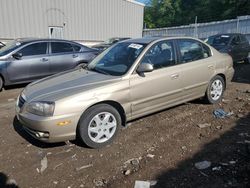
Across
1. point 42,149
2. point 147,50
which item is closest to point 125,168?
point 42,149

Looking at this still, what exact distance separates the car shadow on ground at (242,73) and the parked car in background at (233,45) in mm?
331

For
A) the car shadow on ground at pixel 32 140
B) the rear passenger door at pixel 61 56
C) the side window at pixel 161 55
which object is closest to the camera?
the car shadow on ground at pixel 32 140

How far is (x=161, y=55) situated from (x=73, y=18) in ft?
54.9

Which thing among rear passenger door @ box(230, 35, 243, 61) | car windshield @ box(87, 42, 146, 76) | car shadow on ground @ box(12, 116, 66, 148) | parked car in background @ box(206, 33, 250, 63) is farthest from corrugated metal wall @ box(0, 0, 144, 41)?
car windshield @ box(87, 42, 146, 76)

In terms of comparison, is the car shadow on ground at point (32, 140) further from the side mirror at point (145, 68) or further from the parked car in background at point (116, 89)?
the side mirror at point (145, 68)

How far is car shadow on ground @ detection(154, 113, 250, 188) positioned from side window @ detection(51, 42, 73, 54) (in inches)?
252

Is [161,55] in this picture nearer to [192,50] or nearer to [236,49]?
[192,50]

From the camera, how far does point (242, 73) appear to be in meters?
10.4

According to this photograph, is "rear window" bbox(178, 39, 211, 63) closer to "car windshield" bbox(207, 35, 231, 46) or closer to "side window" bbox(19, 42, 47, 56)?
"side window" bbox(19, 42, 47, 56)

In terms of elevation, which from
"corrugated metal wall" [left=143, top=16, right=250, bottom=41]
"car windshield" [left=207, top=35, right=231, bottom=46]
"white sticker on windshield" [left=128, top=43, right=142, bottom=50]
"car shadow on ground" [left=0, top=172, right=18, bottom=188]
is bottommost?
"car shadow on ground" [left=0, top=172, right=18, bottom=188]

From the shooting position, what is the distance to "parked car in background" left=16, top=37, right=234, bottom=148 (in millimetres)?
4012

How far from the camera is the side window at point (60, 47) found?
9.06m

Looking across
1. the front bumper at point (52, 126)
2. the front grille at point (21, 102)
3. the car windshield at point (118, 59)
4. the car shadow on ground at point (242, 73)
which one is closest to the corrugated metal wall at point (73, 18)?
the car shadow on ground at point (242, 73)

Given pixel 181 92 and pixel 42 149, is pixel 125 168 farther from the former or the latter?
pixel 181 92
